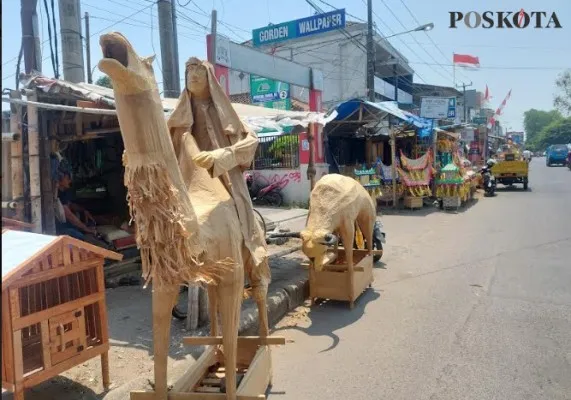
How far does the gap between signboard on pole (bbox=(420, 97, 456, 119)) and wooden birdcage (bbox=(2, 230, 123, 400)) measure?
1479 centimetres

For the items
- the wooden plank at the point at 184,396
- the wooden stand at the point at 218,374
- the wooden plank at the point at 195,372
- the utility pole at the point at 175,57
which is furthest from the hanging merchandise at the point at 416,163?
the wooden plank at the point at 184,396

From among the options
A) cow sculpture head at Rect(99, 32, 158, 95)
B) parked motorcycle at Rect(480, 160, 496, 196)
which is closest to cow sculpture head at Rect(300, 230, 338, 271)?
cow sculpture head at Rect(99, 32, 158, 95)

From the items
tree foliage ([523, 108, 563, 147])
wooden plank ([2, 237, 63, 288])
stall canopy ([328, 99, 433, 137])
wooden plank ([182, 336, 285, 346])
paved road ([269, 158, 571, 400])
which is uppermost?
tree foliage ([523, 108, 563, 147])

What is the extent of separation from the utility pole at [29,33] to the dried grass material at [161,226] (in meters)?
4.90

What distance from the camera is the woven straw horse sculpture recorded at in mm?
1888

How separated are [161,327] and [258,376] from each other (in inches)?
36.9

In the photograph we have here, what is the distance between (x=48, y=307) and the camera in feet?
9.43

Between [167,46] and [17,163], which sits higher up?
[167,46]

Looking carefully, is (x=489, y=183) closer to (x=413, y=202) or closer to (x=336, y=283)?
(x=413, y=202)

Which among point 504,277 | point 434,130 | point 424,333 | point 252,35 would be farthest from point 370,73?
point 424,333

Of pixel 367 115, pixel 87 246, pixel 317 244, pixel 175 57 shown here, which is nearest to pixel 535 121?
pixel 367 115

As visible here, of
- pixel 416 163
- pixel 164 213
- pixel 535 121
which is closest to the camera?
pixel 164 213

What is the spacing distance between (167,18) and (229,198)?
6.54 m

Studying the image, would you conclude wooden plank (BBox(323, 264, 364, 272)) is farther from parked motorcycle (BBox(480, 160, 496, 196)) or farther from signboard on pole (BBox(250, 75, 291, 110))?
parked motorcycle (BBox(480, 160, 496, 196))
